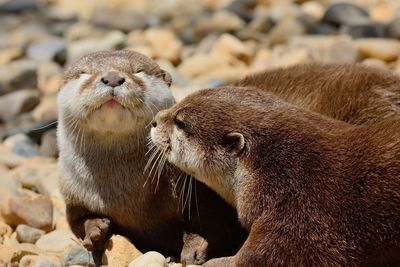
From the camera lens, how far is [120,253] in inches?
170

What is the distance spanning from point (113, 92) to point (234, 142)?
664mm

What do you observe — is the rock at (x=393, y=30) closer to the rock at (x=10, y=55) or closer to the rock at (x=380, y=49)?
the rock at (x=380, y=49)

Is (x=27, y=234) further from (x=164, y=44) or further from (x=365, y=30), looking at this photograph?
(x=365, y=30)

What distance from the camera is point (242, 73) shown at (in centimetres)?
771

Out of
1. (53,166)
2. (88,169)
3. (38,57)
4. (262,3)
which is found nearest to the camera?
(88,169)

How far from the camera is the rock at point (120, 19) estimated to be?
30.8ft

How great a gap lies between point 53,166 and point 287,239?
9.09ft

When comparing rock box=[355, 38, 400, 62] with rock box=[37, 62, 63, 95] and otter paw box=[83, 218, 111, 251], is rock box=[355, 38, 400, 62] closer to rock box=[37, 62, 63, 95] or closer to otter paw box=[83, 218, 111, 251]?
rock box=[37, 62, 63, 95]

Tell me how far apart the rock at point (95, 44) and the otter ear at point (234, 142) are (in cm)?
475

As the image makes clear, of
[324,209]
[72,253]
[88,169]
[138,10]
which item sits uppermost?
[324,209]

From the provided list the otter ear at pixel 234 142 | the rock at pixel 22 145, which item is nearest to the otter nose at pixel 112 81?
the otter ear at pixel 234 142

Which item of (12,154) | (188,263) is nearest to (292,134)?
(188,263)

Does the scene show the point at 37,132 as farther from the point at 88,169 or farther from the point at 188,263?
the point at 188,263

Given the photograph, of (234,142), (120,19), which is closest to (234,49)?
(120,19)
